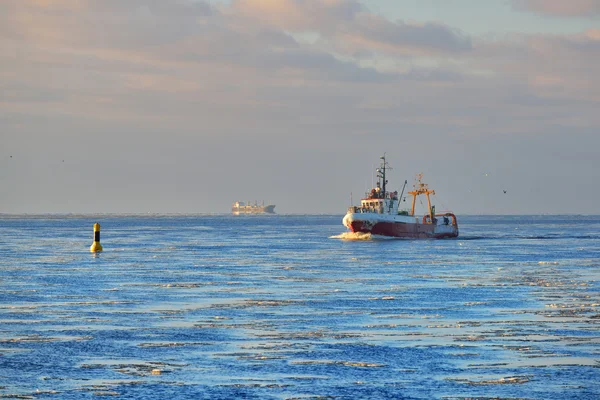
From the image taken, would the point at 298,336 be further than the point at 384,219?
No

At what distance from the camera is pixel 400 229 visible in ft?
391

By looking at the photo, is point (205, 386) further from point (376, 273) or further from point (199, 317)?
point (376, 273)

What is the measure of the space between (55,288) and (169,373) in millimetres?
23842

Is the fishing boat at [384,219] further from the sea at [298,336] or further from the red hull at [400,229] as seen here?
the sea at [298,336]

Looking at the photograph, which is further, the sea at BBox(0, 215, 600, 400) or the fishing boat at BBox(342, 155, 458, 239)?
the fishing boat at BBox(342, 155, 458, 239)

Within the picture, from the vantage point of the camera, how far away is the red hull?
117m

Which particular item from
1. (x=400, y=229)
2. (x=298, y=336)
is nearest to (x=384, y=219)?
(x=400, y=229)

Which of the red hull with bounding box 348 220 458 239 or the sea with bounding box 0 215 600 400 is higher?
the red hull with bounding box 348 220 458 239

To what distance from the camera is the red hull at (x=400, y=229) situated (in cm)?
11725

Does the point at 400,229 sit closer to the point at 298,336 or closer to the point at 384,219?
the point at 384,219

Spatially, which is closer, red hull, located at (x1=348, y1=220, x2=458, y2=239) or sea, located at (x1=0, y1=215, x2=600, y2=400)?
sea, located at (x1=0, y1=215, x2=600, y2=400)

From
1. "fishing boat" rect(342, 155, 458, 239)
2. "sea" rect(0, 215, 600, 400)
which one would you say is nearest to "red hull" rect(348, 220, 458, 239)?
"fishing boat" rect(342, 155, 458, 239)

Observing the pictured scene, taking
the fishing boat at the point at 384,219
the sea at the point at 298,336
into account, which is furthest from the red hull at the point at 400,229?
the sea at the point at 298,336

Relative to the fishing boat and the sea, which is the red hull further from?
the sea
